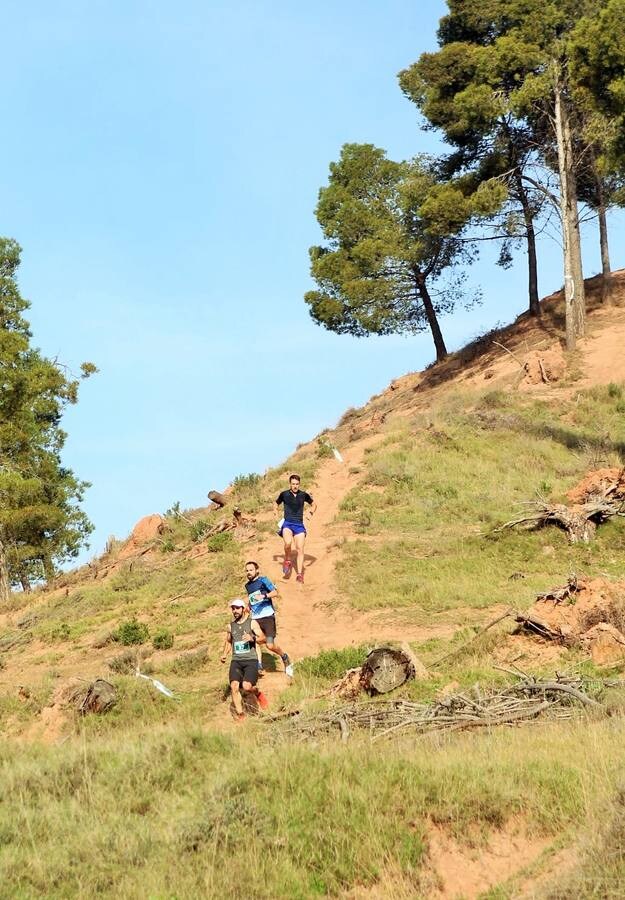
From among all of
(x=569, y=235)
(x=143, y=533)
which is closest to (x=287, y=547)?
(x=143, y=533)

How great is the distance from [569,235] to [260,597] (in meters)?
23.0

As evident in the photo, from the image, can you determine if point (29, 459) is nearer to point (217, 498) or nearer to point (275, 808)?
point (217, 498)

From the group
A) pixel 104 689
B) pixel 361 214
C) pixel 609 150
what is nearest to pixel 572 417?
pixel 609 150

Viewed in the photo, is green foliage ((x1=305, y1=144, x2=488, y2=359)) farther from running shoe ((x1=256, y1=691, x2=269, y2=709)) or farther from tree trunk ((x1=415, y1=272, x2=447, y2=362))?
running shoe ((x1=256, y1=691, x2=269, y2=709))

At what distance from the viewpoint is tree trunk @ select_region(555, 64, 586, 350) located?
33656mm

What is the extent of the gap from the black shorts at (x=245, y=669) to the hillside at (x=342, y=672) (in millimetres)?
524

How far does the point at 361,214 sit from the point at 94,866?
119 ft

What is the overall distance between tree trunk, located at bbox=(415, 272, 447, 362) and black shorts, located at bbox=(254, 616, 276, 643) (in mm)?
28486

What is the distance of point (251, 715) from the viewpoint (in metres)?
12.5

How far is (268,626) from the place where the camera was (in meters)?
14.5

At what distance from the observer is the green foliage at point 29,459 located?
3062 cm

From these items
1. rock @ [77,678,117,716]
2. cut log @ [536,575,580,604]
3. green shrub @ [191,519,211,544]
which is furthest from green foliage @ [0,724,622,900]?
green shrub @ [191,519,211,544]

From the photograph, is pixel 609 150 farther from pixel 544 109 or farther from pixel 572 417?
pixel 544 109

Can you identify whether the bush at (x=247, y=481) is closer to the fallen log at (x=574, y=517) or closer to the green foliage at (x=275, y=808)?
the fallen log at (x=574, y=517)
